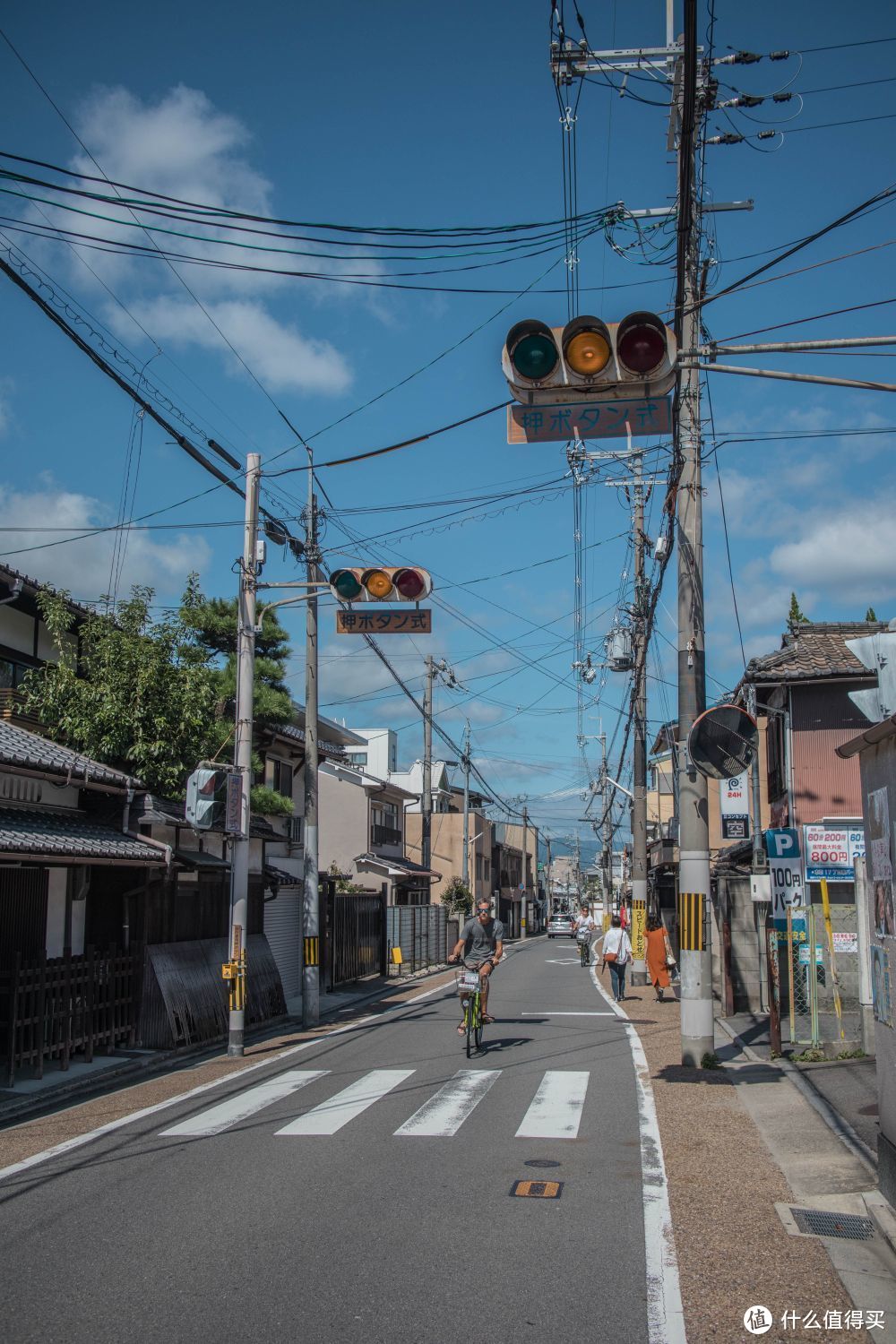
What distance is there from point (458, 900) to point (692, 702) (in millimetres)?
39941

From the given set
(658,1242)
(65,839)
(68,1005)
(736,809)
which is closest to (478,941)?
(68,1005)

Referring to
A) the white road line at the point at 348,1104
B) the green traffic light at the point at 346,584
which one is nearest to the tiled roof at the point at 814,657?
the green traffic light at the point at 346,584

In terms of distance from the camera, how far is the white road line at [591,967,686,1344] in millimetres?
5254

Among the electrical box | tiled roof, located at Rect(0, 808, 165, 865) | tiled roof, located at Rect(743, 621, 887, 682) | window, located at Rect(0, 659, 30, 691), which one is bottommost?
the electrical box

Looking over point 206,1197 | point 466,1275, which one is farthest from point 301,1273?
point 206,1197

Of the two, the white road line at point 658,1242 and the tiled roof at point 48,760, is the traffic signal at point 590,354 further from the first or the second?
the tiled roof at point 48,760

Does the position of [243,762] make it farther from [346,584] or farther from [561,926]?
[561,926]

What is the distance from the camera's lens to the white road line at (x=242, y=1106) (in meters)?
9.83

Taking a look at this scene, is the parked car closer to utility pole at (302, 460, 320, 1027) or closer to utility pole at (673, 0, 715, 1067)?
utility pole at (302, 460, 320, 1027)

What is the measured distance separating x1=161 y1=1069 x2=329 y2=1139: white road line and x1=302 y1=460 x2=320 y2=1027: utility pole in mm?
4780

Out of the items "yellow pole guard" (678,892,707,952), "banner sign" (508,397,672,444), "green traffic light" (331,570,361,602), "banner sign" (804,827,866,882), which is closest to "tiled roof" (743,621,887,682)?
"banner sign" (804,827,866,882)

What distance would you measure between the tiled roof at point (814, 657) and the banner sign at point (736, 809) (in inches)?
129

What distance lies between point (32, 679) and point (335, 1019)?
7886 millimetres

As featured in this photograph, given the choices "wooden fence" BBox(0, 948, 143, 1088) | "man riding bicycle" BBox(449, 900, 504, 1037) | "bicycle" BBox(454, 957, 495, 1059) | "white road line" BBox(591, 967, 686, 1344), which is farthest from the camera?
"man riding bicycle" BBox(449, 900, 504, 1037)
